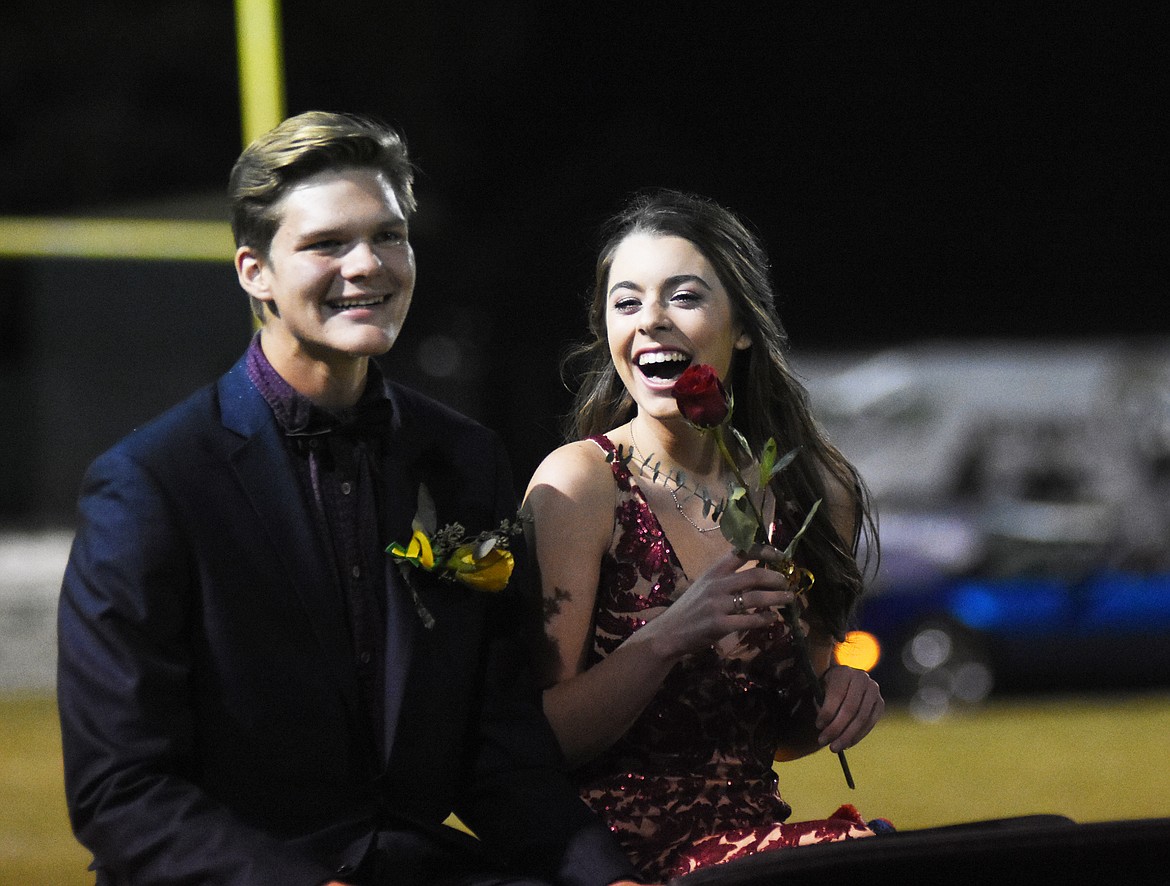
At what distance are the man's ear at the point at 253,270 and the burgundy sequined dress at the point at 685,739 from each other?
0.76 meters

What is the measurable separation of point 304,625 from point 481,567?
0.28m

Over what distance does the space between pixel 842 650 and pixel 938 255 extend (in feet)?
40.9

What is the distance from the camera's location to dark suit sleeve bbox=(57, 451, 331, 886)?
6.84 feet

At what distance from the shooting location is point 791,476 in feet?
9.65

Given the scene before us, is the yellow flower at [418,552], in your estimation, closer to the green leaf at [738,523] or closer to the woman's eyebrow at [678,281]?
the green leaf at [738,523]

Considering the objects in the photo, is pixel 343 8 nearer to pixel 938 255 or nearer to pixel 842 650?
pixel 938 255

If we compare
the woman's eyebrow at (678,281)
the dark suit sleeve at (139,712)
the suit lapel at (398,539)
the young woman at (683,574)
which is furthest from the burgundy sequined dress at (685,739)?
the dark suit sleeve at (139,712)

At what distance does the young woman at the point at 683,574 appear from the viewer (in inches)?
101

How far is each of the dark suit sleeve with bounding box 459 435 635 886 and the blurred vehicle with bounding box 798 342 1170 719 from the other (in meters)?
6.94

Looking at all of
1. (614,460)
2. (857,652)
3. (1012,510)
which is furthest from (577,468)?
(1012,510)

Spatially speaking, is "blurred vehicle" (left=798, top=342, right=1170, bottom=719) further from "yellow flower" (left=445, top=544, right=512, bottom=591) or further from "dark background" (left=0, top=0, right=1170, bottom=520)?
"yellow flower" (left=445, top=544, right=512, bottom=591)

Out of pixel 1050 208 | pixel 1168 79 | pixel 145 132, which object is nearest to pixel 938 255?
pixel 1050 208

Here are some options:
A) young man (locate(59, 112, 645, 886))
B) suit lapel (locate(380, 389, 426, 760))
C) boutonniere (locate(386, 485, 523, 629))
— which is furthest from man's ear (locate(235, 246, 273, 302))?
boutonniere (locate(386, 485, 523, 629))

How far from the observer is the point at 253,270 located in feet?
7.82
